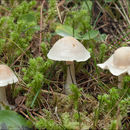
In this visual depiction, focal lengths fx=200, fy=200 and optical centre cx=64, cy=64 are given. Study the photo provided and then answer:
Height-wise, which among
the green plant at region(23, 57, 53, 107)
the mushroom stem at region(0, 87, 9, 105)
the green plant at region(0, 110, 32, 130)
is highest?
the green plant at region(23, 57, 53, 107)

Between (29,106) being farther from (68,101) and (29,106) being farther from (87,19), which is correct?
(87,19)

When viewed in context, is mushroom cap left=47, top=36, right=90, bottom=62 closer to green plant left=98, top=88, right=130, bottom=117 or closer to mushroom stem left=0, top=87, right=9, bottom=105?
green plant left=98, top=88, right=130, bottom=117

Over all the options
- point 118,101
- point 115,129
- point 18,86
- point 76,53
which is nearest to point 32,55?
point 18,86

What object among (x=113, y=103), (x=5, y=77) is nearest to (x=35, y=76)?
(x=5, y=77)

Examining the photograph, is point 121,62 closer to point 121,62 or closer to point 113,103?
point 121,62

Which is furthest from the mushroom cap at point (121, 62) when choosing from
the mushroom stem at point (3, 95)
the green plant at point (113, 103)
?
the mushroom stem at point (3, 95)

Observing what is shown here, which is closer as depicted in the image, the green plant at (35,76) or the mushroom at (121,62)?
the mushroom at (121,62)

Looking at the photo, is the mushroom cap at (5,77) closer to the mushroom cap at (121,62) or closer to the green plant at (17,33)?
the green plant at (17,33)

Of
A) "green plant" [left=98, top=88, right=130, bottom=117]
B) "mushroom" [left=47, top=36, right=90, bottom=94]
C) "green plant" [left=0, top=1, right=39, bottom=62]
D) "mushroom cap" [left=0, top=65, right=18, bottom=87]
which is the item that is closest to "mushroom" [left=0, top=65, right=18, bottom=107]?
"mushroom cap" [left=0, top=65, right=18, bottom=87]
